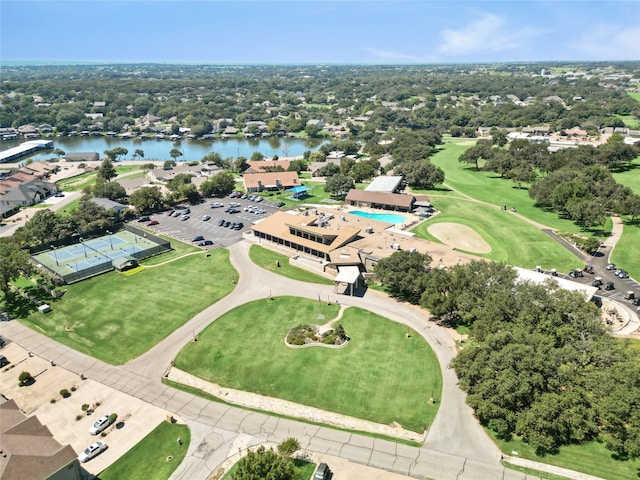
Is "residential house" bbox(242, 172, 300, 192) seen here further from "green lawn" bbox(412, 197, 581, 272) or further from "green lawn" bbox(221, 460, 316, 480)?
"green lawn" bbox(221, 460, 316, 480)

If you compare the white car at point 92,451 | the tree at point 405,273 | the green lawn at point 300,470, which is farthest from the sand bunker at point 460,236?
the white car at point 92,451

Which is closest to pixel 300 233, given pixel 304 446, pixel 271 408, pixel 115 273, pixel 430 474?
pixel 115 273

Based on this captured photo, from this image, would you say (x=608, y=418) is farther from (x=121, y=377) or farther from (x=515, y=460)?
(x=121, y=377)

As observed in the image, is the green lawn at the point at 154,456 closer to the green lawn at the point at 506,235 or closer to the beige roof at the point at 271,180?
the green lawn at the point at 506,235

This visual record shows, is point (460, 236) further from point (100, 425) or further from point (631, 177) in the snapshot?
point (631, 177)

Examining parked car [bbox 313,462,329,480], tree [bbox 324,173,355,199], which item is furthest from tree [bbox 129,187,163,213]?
parked car [bbox 313,462,329,480]

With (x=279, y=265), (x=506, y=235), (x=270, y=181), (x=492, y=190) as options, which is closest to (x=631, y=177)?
(x=492, y=190)

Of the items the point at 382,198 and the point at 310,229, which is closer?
the point at 310,229

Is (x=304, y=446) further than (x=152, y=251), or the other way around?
(x=152, y=251)
